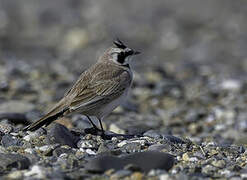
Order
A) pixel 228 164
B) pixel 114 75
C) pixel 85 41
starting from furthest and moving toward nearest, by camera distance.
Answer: pixel 85 41, pixel 114 75, pixel 228 164

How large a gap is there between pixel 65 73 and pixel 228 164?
8.77 meters

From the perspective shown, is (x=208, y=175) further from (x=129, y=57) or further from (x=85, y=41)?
(x=85, y=41)

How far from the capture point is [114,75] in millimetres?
8203

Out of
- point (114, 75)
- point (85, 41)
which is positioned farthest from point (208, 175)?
point (85, 41)

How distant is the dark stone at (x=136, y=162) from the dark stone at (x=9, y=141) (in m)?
1.30

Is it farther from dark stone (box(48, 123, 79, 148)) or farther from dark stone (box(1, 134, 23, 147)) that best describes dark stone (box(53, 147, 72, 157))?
dark stone (box(1, 134, 23, 147))

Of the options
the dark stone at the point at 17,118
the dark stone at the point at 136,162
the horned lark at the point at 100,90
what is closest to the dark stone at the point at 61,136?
the horned lark at the point at 100,90

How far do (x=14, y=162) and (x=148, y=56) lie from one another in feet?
42.6

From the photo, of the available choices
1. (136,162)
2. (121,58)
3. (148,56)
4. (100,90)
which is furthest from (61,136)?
(148,56)

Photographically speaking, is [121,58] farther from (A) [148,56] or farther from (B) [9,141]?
(A) [148,56]

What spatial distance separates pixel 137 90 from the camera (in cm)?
1359

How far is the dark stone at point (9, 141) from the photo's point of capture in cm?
697

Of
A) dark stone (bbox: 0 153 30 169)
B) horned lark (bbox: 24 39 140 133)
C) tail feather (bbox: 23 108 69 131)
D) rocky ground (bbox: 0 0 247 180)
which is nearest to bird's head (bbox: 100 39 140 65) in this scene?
horned lark (bbox: 24 39 140 133)

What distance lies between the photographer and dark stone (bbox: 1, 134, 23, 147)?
22.9 feet
